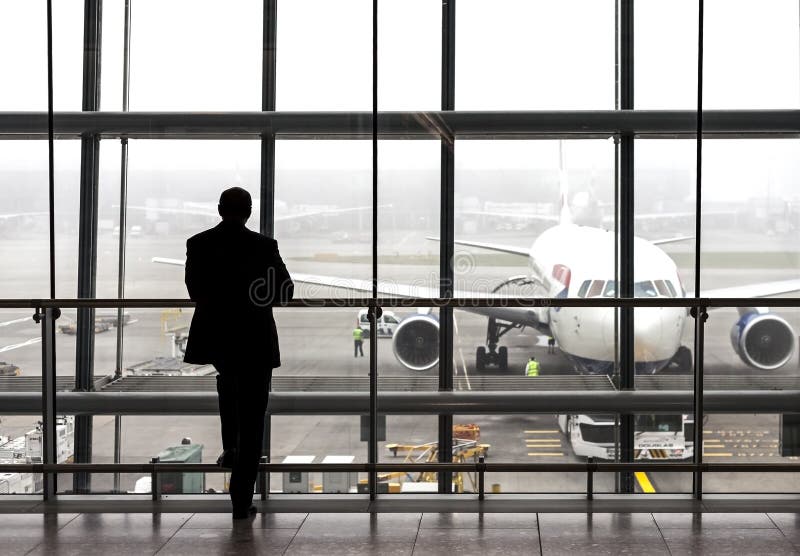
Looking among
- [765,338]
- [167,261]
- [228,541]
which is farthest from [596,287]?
[228,541]

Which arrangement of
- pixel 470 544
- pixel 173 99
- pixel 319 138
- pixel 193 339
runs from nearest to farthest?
pixel 470 544 < pixel 193 339 < pixel 173 99 < pixel 319 138

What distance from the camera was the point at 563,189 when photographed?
690 centimetres

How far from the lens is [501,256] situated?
7.22 m

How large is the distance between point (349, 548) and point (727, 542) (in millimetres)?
1092

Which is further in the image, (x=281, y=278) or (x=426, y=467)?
(x=426, y=467)

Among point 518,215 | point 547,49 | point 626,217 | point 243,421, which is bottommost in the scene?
point 243,421

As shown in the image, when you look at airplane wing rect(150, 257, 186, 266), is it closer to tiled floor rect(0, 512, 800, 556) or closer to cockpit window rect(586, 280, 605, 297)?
tiled floor rect(0, 512, 800, 556)

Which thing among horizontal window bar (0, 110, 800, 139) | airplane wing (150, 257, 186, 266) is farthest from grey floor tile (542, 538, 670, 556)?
horizontal window bar (0, 110, 800, 139)

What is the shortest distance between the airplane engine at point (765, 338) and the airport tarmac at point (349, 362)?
27 centimetres

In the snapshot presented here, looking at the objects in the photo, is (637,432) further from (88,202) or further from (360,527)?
(88,202)

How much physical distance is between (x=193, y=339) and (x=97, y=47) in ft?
10.9

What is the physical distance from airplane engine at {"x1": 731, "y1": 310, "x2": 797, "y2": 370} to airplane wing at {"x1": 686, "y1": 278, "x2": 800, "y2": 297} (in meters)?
0.24

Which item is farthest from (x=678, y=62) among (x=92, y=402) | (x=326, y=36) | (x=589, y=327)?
(x=92, y=402)

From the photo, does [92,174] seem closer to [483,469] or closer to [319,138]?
[319,138]
